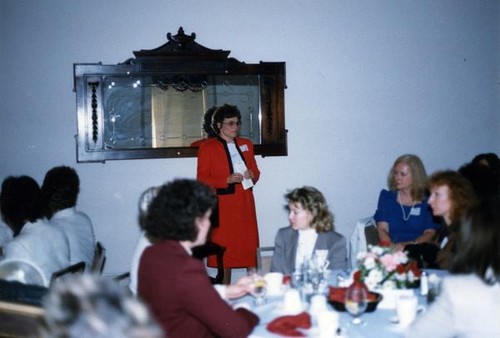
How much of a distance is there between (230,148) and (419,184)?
5.40ft

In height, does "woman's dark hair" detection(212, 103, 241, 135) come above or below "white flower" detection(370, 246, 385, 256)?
above

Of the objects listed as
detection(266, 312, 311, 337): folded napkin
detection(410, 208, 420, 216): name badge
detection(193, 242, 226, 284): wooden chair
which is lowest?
detection(193, 242, 226, 284): wooden chair

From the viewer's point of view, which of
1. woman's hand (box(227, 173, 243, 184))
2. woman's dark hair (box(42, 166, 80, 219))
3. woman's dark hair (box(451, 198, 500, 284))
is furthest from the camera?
woman's hand (box(227, 173, 243, 184))

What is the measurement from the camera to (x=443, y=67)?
563 centimetres

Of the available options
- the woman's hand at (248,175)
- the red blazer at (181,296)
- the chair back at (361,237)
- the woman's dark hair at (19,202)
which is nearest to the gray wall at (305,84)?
the woman's hand at (248,175)

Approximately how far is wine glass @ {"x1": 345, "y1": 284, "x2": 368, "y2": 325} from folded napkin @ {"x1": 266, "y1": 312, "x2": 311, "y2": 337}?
6.6 inches

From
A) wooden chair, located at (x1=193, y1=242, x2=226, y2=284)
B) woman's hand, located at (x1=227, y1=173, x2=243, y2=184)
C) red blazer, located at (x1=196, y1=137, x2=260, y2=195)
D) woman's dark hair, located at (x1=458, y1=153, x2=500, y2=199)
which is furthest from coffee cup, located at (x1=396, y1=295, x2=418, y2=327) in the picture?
red blazer, located at (x1=196, y1=137, x2=260, y2=195)

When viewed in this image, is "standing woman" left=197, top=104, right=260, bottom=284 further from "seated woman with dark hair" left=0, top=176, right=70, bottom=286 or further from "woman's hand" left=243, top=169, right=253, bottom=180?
"seated woman with dark hair" left=0, top=176, right=70, bottom=286

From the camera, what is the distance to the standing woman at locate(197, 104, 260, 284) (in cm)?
471

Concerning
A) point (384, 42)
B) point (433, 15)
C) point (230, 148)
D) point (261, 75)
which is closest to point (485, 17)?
point (433, 15)

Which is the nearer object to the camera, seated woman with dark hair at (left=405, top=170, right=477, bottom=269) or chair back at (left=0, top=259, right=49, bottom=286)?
chair back at (left=0, top=259, right=49, bottom=286)

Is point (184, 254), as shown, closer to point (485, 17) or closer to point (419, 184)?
point (419, 184)

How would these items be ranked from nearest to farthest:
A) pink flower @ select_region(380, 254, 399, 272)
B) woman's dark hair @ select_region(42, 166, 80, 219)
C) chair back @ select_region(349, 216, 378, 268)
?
pink flower @ select_region(380, 254, 399, 272), woman's dark hair @ select_region(42, 166, 80, 219), chair back @ select_region(349, 216, 378, 268)

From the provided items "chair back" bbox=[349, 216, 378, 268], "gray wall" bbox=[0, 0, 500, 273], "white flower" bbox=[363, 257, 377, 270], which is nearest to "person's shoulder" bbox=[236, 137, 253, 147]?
"gray wall" bbox=[0, 0, 500, 273]
